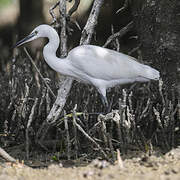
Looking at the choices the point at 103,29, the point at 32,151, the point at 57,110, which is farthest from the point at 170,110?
the point at 103,29

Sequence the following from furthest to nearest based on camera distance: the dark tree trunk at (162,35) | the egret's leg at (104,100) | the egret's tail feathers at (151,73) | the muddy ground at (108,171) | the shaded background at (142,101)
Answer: the egret's leg at (104,100), the egret's tail feathers at (151,73), the dark tree trunk at (162,35), the shaded background at (142,101), the muddy ground at (108,171)

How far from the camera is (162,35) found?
4348mm

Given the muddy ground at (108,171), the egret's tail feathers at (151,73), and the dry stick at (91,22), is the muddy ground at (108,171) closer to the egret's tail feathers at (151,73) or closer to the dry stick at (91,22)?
the egret's tail feathers at (151,73)

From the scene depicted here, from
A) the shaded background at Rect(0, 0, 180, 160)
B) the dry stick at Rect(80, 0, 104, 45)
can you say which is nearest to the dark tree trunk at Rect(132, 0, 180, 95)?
the shaded background at Rect(0, 0, 180, 160)

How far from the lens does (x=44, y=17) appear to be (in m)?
8.59

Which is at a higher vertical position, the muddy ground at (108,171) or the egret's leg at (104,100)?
the egret's leg at (104,100)

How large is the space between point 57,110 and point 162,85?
1.14 metres

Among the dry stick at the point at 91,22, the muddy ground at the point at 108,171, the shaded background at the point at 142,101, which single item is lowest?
the muddy ground at the point at 108,171

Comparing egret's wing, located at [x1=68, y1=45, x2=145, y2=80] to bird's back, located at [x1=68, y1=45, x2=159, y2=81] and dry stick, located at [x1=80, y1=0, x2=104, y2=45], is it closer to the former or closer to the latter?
bird's back, located at [x1=68, y1=45, x2=159, y2=81]

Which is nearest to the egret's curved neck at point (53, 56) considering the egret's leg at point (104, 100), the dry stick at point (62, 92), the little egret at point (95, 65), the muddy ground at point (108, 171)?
the little egret at point (95, 65)

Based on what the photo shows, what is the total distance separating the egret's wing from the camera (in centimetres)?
460

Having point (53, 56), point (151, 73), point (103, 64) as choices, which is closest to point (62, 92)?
point (53, 56)

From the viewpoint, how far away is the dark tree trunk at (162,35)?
14.0ft

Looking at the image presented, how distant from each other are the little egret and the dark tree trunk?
25 cm
